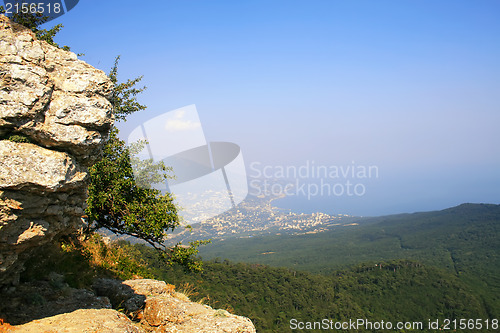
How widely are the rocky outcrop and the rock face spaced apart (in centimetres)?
137

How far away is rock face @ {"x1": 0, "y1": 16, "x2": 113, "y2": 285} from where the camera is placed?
4.93 m

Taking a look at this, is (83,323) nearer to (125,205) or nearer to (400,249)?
(125,205)

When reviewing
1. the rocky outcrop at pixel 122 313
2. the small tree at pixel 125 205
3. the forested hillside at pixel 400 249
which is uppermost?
the small tree at pixel 125 205

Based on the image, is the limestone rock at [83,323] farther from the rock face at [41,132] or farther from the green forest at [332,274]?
the green forest at [332,274]

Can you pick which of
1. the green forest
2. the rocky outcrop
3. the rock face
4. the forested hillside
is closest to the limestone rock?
the rocky outcrop

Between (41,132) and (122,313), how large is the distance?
5155 millimetres

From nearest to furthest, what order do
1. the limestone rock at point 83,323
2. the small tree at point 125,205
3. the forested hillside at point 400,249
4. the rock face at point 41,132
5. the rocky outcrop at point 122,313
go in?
the rock face at point 41,132 → the limestone rock at point 83,323 → the rocky outcrop at point 122,313 → the small tree at point 125,205 → the forested hillside at point 400,249

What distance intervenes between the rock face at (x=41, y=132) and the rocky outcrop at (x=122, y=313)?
4.49ft

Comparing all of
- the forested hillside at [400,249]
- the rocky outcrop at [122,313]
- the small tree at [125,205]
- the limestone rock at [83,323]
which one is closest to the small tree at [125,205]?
the small tree at [125,205]

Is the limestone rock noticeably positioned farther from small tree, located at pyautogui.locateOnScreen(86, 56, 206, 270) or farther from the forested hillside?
the forested hillside

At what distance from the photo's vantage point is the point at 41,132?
5.21m

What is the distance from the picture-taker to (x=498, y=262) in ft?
414

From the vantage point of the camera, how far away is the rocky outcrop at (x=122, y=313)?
20.8 ft

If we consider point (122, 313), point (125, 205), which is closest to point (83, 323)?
point (122, 313)
